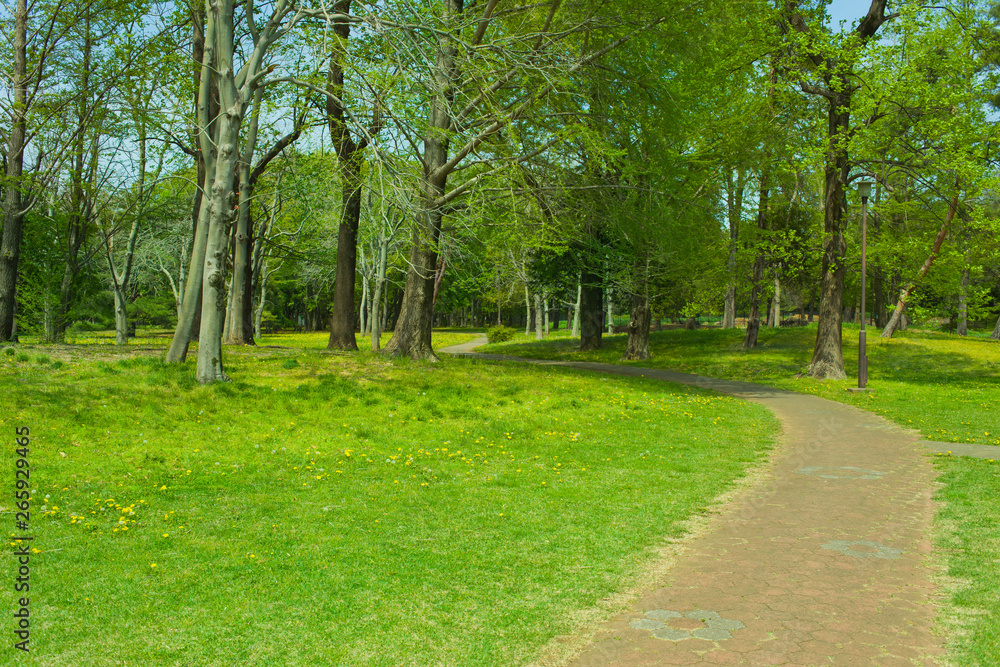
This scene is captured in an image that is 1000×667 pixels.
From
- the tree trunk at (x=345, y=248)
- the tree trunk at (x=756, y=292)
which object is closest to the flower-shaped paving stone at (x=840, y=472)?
the tree trunk at (x=345, y=248)

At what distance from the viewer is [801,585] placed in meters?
5.70

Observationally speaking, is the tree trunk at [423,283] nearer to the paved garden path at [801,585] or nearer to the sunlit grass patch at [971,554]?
the paved garden path at [801,585]

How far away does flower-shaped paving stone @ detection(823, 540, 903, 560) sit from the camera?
6480 millimetres

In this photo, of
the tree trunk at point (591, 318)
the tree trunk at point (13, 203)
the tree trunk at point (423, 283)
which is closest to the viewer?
the tree trunk at point (423, 283)

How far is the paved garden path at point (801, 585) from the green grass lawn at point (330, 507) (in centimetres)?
47

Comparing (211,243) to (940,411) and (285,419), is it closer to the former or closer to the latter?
(285,419)

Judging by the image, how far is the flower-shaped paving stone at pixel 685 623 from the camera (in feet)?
15.5

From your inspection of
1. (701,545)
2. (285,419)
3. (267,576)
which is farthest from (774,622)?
(285,419)

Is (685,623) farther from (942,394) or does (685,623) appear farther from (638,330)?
(638,330)

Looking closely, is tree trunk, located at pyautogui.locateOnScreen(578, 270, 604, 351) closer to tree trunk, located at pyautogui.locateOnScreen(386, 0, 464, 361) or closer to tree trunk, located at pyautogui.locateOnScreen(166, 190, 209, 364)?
tree trunk, located at pyautogui.locateOnScreen(386, 0, 464, 361)

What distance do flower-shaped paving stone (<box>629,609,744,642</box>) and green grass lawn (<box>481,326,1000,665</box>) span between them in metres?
1.39

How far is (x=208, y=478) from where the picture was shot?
8477 millimetres

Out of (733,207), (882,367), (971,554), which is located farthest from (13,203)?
(882,367)

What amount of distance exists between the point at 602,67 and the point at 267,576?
15717mm
